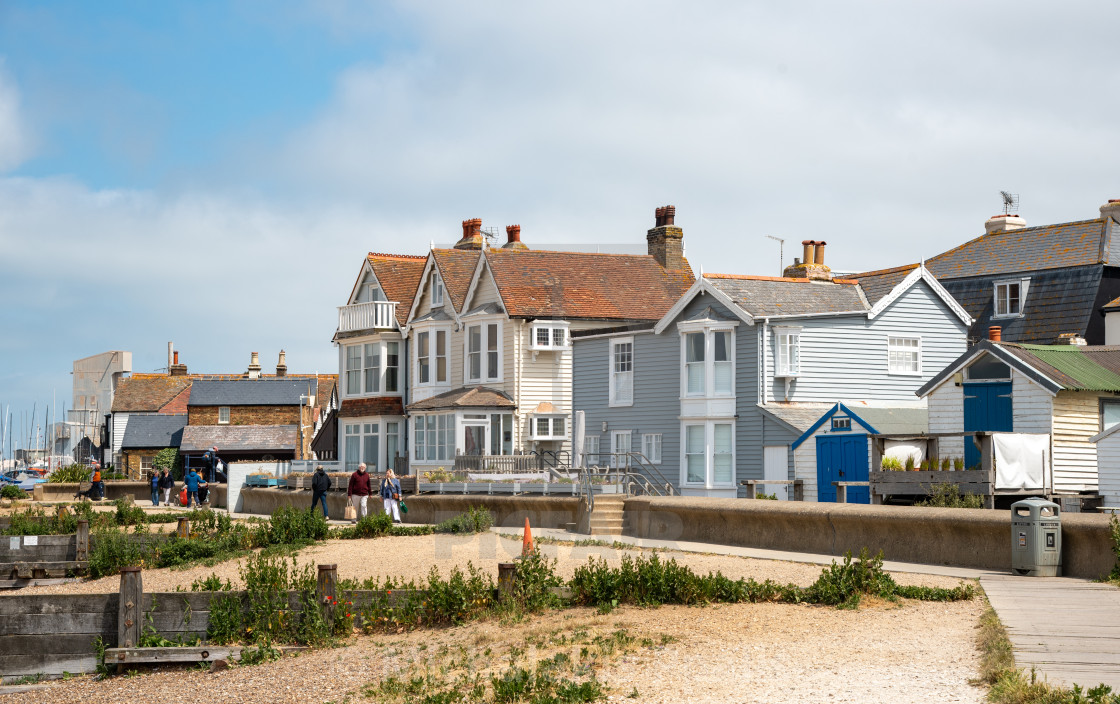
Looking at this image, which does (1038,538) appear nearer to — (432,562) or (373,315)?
(432,562)

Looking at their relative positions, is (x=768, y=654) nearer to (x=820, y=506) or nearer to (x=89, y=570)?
(x=820, y=506)

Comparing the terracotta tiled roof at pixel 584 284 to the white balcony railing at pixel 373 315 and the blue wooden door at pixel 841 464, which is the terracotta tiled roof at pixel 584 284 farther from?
the blue wooden door at pixel 841 464

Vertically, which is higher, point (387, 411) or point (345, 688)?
point (387, 411)

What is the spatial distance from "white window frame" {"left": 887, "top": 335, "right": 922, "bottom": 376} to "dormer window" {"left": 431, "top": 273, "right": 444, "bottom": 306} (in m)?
17.1

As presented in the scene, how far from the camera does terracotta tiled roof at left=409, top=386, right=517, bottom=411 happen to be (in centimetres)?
4256

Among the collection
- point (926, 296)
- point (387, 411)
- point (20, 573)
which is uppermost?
point (926, 296)

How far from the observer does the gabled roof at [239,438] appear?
223ft

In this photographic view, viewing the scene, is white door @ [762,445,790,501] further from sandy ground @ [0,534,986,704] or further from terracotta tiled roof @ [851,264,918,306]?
sandy ground @ [0,534,986,704]

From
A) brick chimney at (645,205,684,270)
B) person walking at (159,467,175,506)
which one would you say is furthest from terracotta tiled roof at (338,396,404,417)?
brick chimney at (645,205,684,270)

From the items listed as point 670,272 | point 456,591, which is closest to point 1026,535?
point 456,591

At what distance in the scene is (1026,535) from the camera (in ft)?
56.5

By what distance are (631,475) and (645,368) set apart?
5385 millimetres

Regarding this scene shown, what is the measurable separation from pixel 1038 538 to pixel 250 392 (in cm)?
5904

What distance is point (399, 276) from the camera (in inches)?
1997
